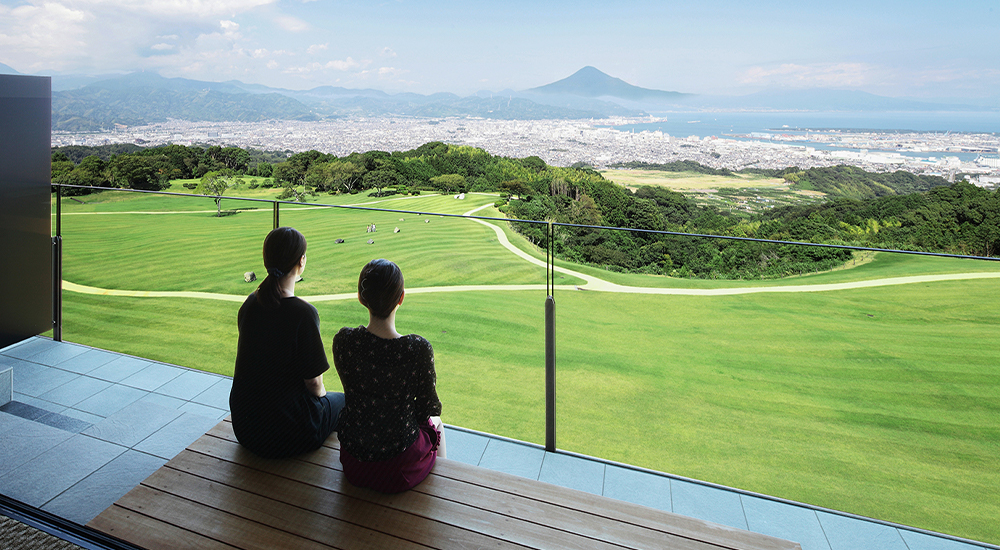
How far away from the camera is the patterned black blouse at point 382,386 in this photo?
1.50 m

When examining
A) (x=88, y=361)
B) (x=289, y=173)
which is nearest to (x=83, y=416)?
(x=88, y=361)

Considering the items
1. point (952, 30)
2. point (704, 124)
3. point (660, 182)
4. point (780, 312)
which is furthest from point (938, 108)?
point (780, 312)

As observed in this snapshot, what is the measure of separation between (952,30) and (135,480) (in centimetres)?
7341

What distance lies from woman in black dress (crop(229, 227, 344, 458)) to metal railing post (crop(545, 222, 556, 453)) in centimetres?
106

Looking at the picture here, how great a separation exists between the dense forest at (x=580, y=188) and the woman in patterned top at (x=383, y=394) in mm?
18393

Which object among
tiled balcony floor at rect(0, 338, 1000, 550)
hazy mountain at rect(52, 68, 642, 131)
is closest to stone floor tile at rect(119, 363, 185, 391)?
tiled balcony floor at rect(0, 338, 1000, 550)

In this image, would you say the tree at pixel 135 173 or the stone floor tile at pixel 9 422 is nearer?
the stone floor tile at pixel 9 422

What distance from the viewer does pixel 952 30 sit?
5344 cm

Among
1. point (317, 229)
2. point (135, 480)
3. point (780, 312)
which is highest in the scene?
point (317, 229)

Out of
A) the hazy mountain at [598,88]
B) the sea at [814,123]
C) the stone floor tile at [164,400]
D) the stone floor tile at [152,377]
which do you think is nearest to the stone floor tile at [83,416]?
the stone floor tile at [164,400]

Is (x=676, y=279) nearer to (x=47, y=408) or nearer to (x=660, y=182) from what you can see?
(x=47, y=408)

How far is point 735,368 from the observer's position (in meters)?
2.78

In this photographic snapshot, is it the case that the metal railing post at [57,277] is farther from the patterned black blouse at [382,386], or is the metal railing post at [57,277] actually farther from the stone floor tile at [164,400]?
the patterned black blouse at [382,386]

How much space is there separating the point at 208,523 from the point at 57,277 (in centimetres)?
342
